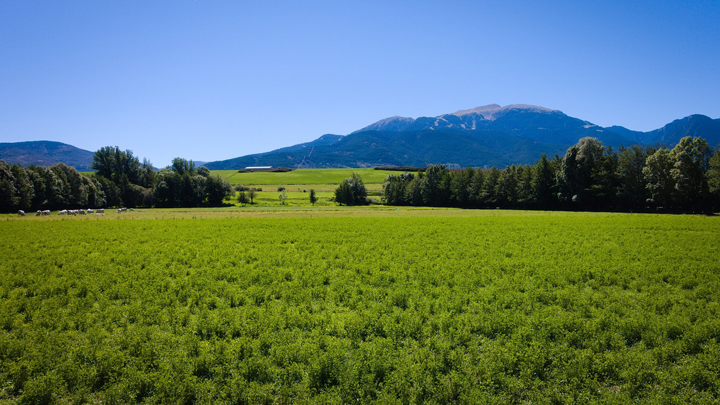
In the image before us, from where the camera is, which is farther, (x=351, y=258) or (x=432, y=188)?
(x=432, y=188)

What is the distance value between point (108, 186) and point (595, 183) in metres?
124

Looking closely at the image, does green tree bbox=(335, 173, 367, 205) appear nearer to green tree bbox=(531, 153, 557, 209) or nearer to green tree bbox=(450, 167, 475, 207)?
green tree bbox=(450, 167, 475, 207)

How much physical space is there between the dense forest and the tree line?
66753 millimetres

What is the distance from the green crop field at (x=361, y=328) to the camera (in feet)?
23.4

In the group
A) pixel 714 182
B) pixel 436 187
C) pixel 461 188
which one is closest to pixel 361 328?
pixel 714 182

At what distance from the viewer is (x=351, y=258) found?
18.5m

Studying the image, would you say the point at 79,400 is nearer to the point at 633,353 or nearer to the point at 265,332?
the point at 265,332

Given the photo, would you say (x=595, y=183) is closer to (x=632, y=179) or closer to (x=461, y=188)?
(x=632, y=179)

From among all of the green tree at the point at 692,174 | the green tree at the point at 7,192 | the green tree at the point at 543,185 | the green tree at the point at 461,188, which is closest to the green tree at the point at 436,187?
the green tree at the point at 461,188

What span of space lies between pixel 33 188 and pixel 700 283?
102 m

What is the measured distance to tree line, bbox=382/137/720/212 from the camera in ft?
180

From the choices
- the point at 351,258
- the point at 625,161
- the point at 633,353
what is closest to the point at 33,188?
the point at 351,258

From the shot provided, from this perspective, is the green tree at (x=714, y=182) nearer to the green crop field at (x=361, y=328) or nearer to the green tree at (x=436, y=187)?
the green crop field at (x=361, y=328)

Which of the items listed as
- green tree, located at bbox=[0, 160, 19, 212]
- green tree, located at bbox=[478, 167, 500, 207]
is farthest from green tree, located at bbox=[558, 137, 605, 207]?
green tree, located at bbox=[0, 160, 19, 212]
